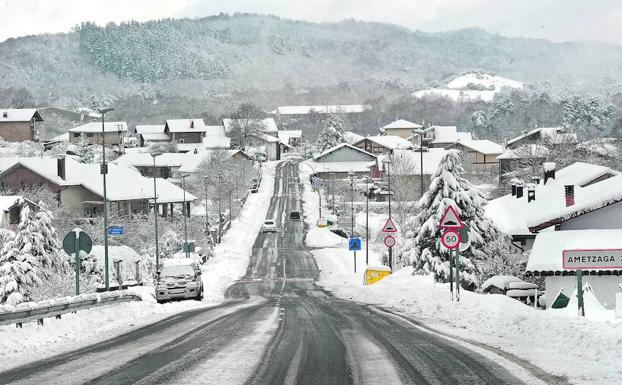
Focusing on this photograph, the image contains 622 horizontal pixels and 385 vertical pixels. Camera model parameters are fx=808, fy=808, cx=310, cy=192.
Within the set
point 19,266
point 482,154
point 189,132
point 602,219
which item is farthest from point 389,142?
point 602,219

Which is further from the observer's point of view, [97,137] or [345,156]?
[97,137]

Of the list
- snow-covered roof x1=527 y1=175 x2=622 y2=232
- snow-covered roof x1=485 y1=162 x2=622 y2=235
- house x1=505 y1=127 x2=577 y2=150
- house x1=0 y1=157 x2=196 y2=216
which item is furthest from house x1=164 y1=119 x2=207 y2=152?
snow-covered roof x1=527 y1=175 x2=622 y2=232

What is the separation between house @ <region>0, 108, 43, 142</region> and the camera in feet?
571

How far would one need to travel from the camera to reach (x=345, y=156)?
154 m

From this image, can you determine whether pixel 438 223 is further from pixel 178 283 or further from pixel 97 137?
pixel 97 137

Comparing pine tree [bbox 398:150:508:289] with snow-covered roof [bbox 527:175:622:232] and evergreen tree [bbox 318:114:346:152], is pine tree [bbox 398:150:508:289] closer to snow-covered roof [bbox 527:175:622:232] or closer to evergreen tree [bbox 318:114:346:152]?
snow-covered roof [bbox 527:175:622:232]

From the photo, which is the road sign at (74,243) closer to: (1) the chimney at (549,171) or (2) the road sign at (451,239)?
(2) the road sign at (451,239)

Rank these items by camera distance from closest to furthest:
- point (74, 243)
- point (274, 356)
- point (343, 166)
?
point (274, 356) < point (74, 243) < point (343, 166)

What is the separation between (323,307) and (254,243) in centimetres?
6042

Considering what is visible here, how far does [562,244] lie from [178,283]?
15.7 metres

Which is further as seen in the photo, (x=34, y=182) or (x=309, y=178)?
(x=309, y=178)

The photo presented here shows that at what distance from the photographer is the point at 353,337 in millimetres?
17234

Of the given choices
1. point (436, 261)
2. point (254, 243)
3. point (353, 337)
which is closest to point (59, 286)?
point (436, 261)

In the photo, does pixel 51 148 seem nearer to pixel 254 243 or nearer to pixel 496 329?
pixel 254 243
